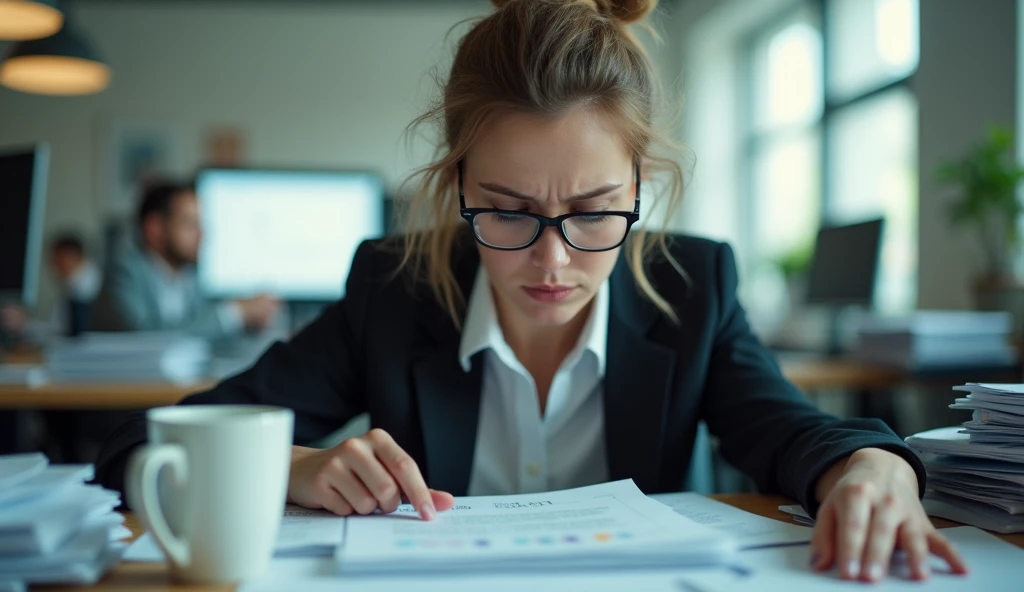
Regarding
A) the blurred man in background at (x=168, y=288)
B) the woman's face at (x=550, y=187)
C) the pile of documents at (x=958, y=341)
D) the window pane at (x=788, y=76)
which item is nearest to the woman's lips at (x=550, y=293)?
the woman's face at (x=550, y=187)

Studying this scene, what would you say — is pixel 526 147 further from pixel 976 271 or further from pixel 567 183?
pixel 976 271

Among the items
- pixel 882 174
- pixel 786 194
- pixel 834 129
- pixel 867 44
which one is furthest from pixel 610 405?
pixel 786 194

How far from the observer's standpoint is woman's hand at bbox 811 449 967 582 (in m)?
0.63

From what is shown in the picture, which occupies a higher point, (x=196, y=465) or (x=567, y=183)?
(x=567, y=183)

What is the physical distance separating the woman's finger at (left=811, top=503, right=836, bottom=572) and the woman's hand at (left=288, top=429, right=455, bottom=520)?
320mm

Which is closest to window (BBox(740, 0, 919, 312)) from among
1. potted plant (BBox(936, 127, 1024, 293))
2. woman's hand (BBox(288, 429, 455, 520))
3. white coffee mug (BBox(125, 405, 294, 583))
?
potted plant (BBox(936, 127, 1024, 293))

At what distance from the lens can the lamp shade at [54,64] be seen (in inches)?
125

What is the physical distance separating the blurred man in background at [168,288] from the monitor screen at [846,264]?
5.76 ft

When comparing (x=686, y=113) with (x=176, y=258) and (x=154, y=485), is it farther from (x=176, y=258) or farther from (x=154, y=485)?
(x=154, y=485)

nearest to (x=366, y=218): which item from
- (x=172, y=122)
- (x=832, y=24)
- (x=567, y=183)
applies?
(x=567, y=183)

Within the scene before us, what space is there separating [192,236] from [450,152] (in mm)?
2408

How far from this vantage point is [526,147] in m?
0.97

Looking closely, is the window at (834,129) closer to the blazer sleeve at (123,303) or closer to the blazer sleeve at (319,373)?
the blazer sleeve at (319,373)

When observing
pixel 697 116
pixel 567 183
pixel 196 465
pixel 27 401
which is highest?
pixel 697 116
